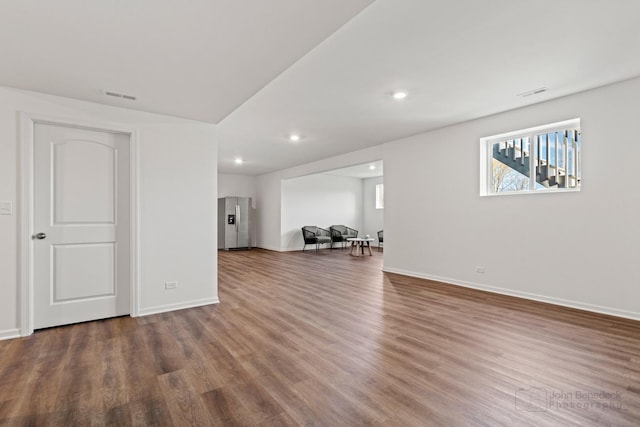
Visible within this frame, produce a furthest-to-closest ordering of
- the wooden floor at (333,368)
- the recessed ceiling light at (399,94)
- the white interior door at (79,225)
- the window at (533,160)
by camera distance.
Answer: the window at (533,160), the recessed ceiling light at (399,94), the white interior door at (79,225), the wooden floor at (333,368)

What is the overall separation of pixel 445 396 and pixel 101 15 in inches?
124

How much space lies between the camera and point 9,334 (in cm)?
291

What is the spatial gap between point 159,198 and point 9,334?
182cm

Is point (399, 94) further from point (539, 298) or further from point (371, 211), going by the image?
point (371, 211)

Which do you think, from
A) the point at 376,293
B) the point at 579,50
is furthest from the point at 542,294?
the point at 579,50

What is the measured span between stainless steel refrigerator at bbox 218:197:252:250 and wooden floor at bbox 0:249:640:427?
263 inches

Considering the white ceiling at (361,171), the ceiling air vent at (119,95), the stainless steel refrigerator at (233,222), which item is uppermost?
the white ceiling at (361,171)

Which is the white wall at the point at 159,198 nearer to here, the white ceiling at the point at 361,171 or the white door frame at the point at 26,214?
the white door frame at the point at 26,214

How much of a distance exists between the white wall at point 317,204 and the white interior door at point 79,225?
6633 millimetres

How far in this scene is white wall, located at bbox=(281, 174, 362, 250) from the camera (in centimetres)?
1023

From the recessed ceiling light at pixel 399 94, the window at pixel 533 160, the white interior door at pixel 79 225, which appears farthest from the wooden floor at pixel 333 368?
the recessed ceiling light at pixel 399 94

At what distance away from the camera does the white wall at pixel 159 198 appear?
294 centimetres

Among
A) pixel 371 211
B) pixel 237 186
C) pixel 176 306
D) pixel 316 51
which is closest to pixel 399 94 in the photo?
pixel 316 51

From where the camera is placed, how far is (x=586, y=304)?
12.2 feet
